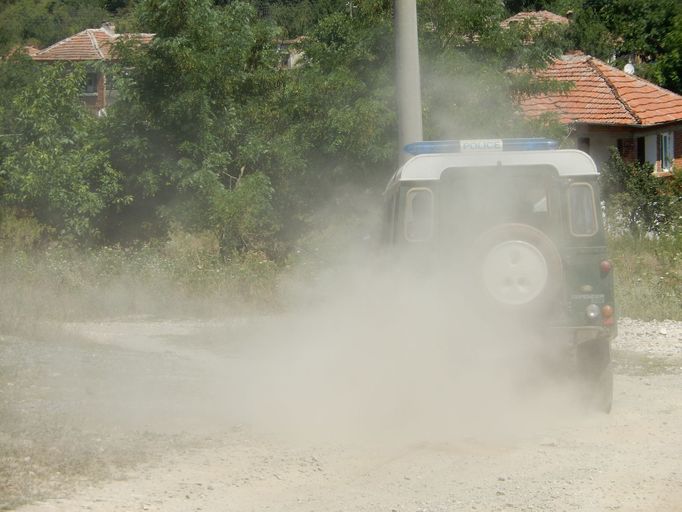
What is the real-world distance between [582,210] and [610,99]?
1029 inches

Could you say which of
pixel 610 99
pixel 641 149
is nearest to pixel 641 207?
pixel 610 99

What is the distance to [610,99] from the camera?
33750 mm

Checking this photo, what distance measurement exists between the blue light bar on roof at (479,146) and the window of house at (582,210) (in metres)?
0.69

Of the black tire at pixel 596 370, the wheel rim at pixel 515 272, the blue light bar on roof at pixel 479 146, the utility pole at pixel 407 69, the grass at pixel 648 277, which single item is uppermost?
the utility pole at pixel 407 69

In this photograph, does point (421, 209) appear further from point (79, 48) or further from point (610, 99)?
point (79, 48)

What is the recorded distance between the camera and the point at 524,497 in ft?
Answer: 21.0

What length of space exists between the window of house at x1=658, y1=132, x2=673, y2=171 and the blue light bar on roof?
27650 mm

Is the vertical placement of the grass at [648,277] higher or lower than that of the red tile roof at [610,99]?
lower

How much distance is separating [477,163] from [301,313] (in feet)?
24.1

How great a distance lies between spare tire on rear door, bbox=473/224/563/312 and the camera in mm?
8195

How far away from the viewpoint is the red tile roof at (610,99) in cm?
3256

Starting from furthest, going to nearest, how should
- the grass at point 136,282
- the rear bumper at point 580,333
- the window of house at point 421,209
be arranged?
1. the grass at point 136,282
2. the window of house at point 421,209
3. the rear bumper at point 580,333

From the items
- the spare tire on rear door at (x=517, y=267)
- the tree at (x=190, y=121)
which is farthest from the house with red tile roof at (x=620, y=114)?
the spare tire on rear door at (x=517, y=267)

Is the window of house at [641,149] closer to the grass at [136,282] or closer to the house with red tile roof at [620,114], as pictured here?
the house with red tile roof at [620,114]
